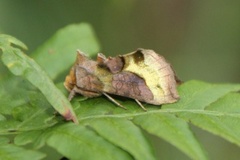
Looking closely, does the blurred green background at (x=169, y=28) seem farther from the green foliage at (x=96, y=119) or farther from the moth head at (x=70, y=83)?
the green foliage at (x=96, y=119)

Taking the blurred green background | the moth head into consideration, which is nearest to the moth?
the moth head

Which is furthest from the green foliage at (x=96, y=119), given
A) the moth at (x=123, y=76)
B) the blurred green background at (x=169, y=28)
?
the blurred green background at (x=169, y=28)

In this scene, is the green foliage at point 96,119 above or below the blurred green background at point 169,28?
above

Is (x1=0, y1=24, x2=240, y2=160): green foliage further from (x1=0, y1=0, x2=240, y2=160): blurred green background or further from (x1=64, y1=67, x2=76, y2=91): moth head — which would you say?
(x1=0, y1=0, x2=240, y2=160): blurred green background

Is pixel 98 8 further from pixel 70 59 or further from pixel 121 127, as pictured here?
pixel 121 127

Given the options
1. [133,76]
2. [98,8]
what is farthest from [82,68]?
[98,8]
